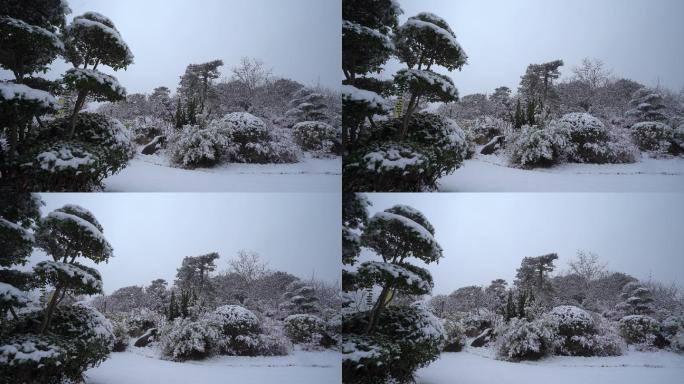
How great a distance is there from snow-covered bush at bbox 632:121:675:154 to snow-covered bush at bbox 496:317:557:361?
148 centimetres

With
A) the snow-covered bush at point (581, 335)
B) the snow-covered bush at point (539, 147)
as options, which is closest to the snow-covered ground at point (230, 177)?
the snow-covered bush at point (539, 147)

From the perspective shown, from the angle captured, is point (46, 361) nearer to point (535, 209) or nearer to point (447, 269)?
point (447, 269)

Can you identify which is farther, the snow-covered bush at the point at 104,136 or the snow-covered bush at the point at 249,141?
the snow-covered bush at the point at 249,141

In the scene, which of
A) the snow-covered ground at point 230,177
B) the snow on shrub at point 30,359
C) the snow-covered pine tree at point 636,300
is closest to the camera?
the snow on shrub at point 30,359

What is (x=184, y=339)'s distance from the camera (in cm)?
460

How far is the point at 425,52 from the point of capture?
4.69m

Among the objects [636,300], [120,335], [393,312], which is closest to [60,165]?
[120,335]

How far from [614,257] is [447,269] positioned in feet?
4.00

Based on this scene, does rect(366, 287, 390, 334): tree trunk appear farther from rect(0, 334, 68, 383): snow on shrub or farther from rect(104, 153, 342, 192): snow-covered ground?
rect(0, 334, 68, 383): snow on shrub

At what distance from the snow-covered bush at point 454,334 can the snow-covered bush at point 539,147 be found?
1.26m

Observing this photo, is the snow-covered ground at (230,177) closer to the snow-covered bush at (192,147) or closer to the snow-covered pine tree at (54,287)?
the snow-covered bush at (192,147)

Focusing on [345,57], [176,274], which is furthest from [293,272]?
[345,57]

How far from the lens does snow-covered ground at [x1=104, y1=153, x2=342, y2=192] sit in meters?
4.52

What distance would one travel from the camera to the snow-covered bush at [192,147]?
15.0 feet
